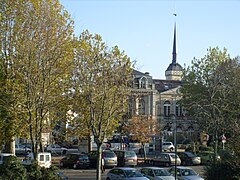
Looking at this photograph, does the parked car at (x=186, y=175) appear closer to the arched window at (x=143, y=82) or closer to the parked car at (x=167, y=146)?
the parked car at (x=167, y=146)

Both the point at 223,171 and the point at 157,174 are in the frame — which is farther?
the point at 157,174

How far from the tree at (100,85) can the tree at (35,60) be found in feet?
2.47

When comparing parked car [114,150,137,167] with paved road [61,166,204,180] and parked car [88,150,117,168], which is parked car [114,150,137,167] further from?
paved road [61,166,204,180]

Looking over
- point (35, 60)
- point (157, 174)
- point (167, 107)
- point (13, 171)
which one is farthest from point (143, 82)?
point (13, 171)

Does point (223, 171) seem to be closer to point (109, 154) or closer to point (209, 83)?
point (109, 154)

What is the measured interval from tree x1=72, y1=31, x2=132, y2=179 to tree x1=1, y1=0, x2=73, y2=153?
0.75 metres

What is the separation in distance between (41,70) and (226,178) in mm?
10728

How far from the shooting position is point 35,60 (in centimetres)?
2161

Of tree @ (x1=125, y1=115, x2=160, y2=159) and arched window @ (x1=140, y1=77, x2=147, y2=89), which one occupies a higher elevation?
arched window @ (x1=140, y1=77, x2=147, y2=89)

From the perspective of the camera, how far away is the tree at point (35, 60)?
21594 mm

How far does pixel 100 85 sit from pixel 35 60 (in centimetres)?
408

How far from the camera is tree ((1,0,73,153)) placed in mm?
21594

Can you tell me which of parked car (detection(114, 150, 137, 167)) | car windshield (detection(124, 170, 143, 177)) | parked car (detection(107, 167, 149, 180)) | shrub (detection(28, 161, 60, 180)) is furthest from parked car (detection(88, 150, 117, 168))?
shrub (detection(28, 161, 60, 180))

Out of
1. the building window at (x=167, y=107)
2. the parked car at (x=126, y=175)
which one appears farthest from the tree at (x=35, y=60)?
the building window at (x=167, y=107)
